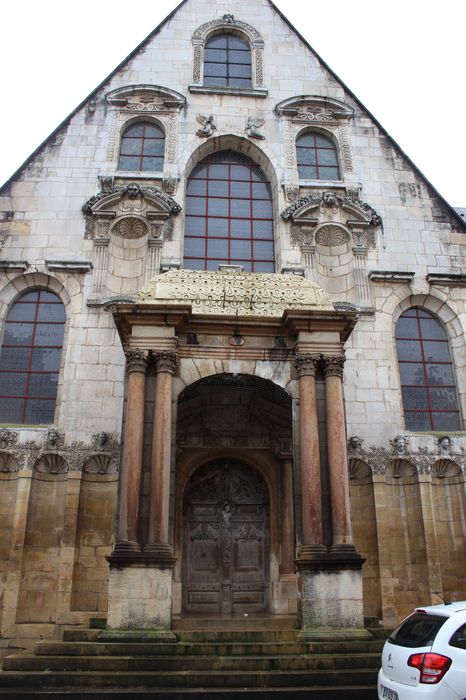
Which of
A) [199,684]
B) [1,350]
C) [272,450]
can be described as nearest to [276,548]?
[272,450]

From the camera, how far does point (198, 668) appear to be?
28.7 feet

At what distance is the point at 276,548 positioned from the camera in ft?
45.3

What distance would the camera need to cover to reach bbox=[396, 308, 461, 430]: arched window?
14898 millimetres

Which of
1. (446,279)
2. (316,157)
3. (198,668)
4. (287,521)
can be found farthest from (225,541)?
(316,157)

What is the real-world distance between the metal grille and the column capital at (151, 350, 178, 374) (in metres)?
0.60

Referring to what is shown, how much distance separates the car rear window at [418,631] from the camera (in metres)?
6.32

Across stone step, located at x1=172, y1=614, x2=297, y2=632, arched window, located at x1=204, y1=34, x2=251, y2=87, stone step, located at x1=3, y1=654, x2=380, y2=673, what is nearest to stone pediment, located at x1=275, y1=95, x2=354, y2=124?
arched window, located at x1=204, y1=34, x2=251, y2=87

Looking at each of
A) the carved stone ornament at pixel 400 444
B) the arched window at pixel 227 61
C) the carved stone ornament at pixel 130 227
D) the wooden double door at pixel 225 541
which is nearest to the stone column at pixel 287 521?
the wooden double door at pixel 225 541

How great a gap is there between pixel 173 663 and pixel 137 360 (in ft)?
16.2

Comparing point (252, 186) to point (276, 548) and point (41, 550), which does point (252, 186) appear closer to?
point (276, 548)

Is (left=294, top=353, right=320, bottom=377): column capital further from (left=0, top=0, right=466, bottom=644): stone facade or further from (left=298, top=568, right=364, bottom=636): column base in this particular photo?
(left=298, top=568, right=364, bottom=636): column base

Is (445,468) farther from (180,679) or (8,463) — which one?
(8,463)

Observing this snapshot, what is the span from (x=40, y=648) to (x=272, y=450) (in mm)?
6541

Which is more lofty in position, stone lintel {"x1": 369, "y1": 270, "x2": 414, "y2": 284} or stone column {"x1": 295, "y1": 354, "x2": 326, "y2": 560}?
stone lintel {"x1": 369, "y1": 270, "x2": 414, "y2": 284}
